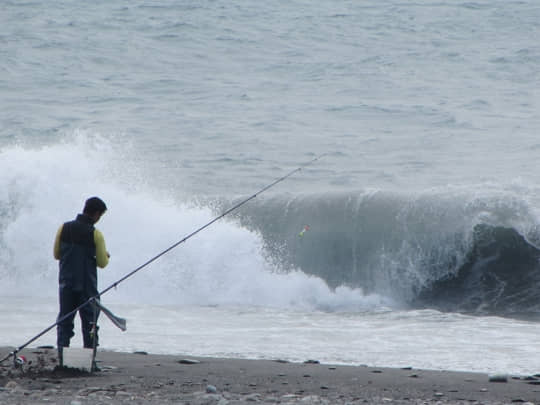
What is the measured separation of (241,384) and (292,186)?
9386 mm

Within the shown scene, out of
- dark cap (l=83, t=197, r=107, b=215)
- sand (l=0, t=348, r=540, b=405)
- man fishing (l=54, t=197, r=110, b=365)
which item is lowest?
sand (l=0, t=348, r=540, b=405)

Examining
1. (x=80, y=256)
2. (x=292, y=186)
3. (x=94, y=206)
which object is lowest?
(x=80, y=256)

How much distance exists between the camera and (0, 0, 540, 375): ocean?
9.00m

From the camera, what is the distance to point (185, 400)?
16.0ft

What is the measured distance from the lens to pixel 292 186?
14734mm

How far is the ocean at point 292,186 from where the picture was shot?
9.00m

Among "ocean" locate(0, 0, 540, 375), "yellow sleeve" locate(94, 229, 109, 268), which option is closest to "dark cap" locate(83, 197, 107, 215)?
"yellow sleeve" locate(94, 229, 109, 268)

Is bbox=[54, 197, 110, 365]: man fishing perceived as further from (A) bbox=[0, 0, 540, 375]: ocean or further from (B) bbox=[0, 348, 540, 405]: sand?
(A) bbox=[0, 0, 540, 375]: ocean

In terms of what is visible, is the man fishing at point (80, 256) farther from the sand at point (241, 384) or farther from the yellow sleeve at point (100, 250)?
the sand at point (241, 384)

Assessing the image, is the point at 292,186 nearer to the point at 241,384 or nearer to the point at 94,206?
the point at 94,206

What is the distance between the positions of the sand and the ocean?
812mm

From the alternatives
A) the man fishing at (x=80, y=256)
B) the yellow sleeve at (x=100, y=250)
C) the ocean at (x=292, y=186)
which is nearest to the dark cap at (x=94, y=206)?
the man fishing at (x=80, y=256)

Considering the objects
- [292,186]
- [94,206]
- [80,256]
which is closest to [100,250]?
[80,256]

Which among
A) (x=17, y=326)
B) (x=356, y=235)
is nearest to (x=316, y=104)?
(x=356, y=235)
